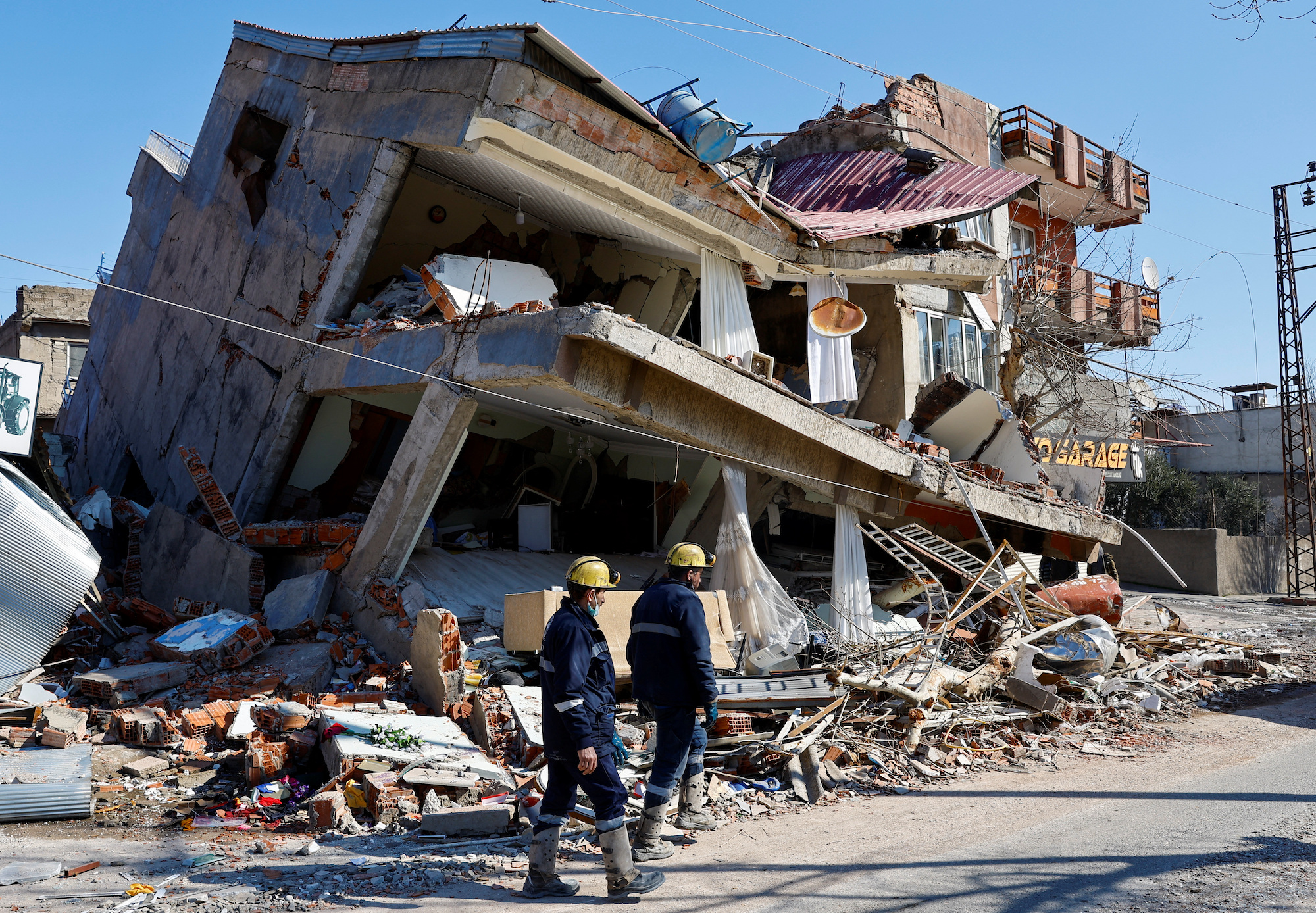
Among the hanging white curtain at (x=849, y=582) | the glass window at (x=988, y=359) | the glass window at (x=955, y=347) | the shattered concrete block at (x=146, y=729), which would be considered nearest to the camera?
the shattered concrete block at (x=146, y=729)

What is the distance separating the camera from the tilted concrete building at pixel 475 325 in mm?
9992

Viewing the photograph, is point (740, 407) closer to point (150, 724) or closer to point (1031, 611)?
point (1031, 611)

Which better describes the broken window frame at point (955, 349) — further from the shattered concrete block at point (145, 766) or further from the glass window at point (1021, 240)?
the shattered concrete block at point (145, 766)

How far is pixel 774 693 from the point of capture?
24.6 feet

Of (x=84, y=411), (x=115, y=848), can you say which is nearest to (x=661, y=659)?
(x=115, y=848)

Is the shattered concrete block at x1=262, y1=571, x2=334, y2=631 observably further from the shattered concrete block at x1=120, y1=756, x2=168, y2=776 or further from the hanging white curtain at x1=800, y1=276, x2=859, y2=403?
the hanging white curtain at x1=800, y1=276, x2=859, y2=403

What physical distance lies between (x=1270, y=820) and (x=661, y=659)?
3494mm

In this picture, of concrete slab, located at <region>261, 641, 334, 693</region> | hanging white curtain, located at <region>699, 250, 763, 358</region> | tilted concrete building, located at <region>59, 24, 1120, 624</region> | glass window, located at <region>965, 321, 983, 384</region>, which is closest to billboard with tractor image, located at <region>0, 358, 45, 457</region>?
tilted concrete building, located at <region>59, 24, 1120, 624</region>

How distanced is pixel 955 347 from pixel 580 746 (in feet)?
47.4

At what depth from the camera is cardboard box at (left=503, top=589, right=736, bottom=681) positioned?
8477mm

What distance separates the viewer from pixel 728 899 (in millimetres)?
4238

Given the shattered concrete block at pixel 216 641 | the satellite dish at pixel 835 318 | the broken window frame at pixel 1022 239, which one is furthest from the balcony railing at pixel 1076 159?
the shattered concrete block at pixel 216 641

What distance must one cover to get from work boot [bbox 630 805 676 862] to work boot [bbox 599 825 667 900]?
0.51 meters

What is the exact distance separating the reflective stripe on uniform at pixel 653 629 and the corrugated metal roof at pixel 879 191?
9051 millimetres
